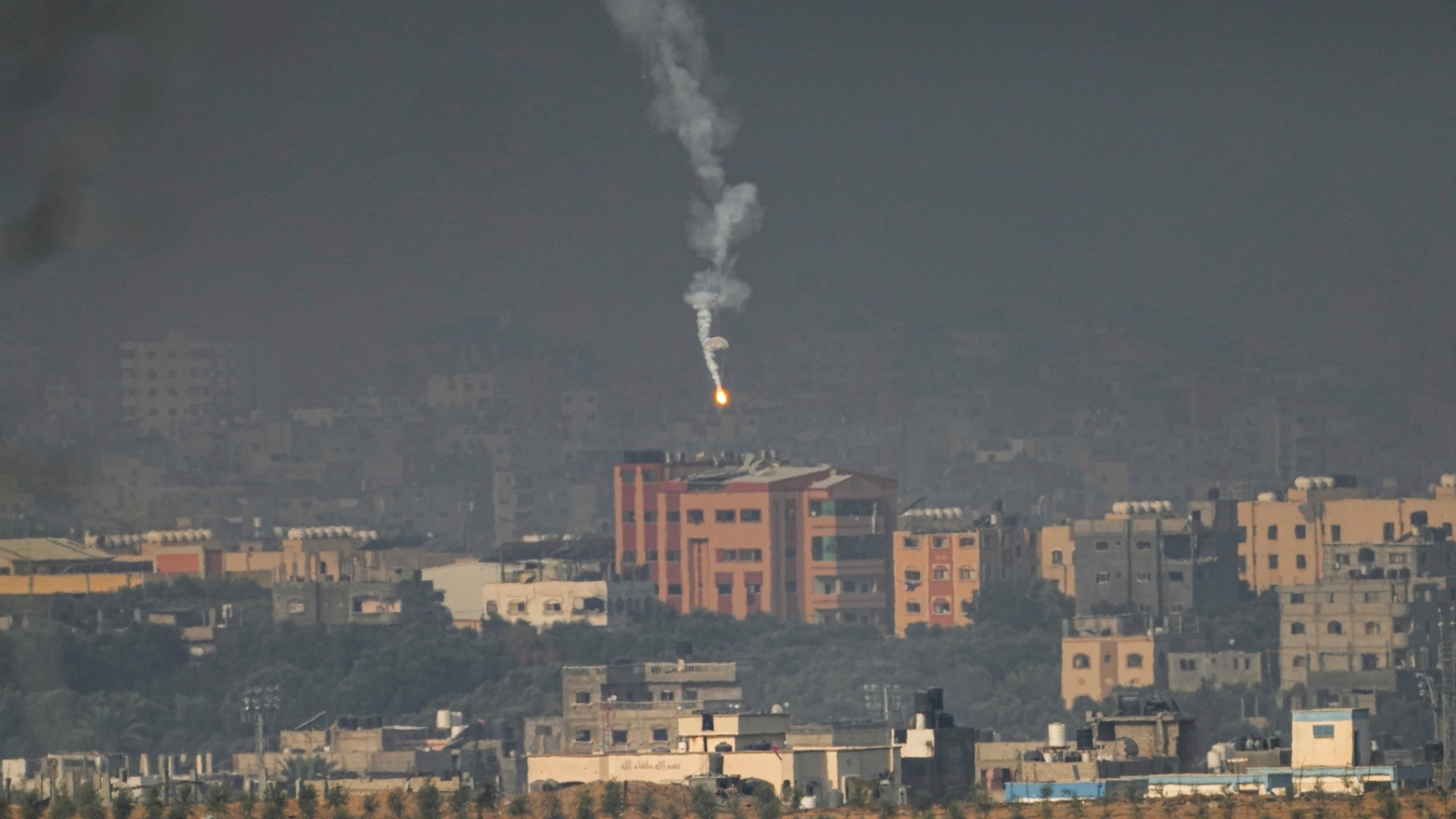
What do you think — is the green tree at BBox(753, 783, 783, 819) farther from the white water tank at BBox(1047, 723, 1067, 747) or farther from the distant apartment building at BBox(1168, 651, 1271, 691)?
the distant apartment building at BBox(1168, 651, 1271, 691)

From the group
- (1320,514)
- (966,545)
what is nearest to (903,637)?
(966,545)

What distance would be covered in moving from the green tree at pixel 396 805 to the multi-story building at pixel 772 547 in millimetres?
111109

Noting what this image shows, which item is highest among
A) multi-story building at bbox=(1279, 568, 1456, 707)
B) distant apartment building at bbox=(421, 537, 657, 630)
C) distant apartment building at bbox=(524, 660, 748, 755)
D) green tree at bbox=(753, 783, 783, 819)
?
distant apartment building at bbox=(421, 537, 657, 630)

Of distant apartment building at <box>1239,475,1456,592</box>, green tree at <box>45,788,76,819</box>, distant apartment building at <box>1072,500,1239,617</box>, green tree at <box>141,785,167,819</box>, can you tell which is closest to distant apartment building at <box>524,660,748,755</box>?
distant apartment building at <box>1072,500,1239,617</box>

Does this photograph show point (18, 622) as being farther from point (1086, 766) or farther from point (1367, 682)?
point (1086, 766)

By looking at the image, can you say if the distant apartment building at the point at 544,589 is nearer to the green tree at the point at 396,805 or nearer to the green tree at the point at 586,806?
the green tree at the point at 586,806

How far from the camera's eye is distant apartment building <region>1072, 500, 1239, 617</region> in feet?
553

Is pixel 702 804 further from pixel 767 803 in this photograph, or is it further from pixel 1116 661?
pixel 1116 661

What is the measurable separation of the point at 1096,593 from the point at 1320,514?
10.2 metres

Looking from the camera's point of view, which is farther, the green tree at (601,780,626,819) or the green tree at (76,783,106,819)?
the green tree at (601,780,626,819)

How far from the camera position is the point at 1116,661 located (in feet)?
486

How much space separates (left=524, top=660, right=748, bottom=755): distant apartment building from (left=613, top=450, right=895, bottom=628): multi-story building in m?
32.7

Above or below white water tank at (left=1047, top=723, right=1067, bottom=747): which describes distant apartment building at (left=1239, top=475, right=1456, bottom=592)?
above

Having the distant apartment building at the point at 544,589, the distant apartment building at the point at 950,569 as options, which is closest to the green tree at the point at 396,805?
the distant apartment building at the point at 544,589
